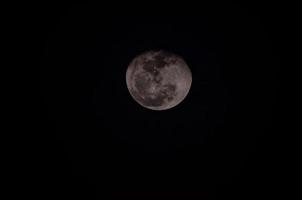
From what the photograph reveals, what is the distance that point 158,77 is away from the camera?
3.62 m

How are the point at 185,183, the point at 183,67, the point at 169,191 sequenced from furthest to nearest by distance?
the point at 185,183 → the point at 169,191 → the point at 183,67

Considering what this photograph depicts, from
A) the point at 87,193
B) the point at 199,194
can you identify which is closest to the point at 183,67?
the point at 199,194

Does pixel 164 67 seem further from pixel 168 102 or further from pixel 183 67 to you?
pixel 168 102

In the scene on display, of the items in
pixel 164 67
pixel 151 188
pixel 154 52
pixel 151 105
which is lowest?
pixel 151 188

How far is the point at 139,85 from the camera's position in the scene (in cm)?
380

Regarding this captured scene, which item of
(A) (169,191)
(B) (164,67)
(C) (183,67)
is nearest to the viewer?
(B) (164,67)

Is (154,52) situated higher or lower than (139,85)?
higher

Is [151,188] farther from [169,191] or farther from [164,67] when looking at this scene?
[164,67]

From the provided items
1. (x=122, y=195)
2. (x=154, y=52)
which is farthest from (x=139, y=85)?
(x=122, y=195)

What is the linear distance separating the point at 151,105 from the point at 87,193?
2200 millimetres

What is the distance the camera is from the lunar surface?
3671 millimetres

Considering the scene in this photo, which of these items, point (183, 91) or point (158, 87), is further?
point (183, 91)

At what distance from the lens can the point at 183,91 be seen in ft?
13.1

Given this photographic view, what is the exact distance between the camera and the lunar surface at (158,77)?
12.0 ft
